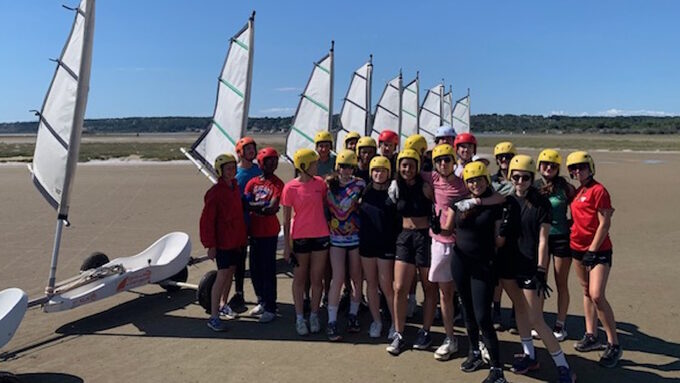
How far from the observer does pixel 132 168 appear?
2653 cm

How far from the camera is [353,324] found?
5.68 m

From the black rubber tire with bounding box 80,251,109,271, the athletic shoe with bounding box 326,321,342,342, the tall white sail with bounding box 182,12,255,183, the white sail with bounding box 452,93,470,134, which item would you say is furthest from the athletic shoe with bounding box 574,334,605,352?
the white sail with bounding box 452,93,470,134

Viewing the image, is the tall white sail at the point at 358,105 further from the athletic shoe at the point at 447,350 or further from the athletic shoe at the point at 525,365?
the athletic shoe at the point at 525,365

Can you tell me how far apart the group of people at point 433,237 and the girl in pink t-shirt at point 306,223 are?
1 centimetres

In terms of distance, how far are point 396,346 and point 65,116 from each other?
13.6 ft

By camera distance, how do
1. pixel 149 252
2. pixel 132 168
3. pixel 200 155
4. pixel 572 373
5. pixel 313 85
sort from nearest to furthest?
pixel 572 373 < pixel 149 252 < pixel 200 155 < pixel 313 85 < pixel 132 168

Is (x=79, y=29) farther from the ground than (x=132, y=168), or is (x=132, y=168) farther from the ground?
(x=79, y=29)

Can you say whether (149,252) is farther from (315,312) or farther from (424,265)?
(424,265)

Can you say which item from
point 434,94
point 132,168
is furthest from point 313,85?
point 132,168

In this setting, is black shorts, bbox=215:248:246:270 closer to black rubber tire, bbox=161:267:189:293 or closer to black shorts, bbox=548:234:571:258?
black rubber tire, bbox=161:267:189:293

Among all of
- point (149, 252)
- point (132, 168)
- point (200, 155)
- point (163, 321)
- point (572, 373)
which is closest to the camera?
point (572, 373)

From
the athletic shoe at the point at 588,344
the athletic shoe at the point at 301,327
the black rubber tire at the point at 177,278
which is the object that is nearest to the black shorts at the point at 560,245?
the athletic shoe at the point at 588,344

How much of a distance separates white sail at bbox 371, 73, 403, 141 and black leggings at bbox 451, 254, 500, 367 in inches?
483

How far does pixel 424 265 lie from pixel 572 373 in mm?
1477
